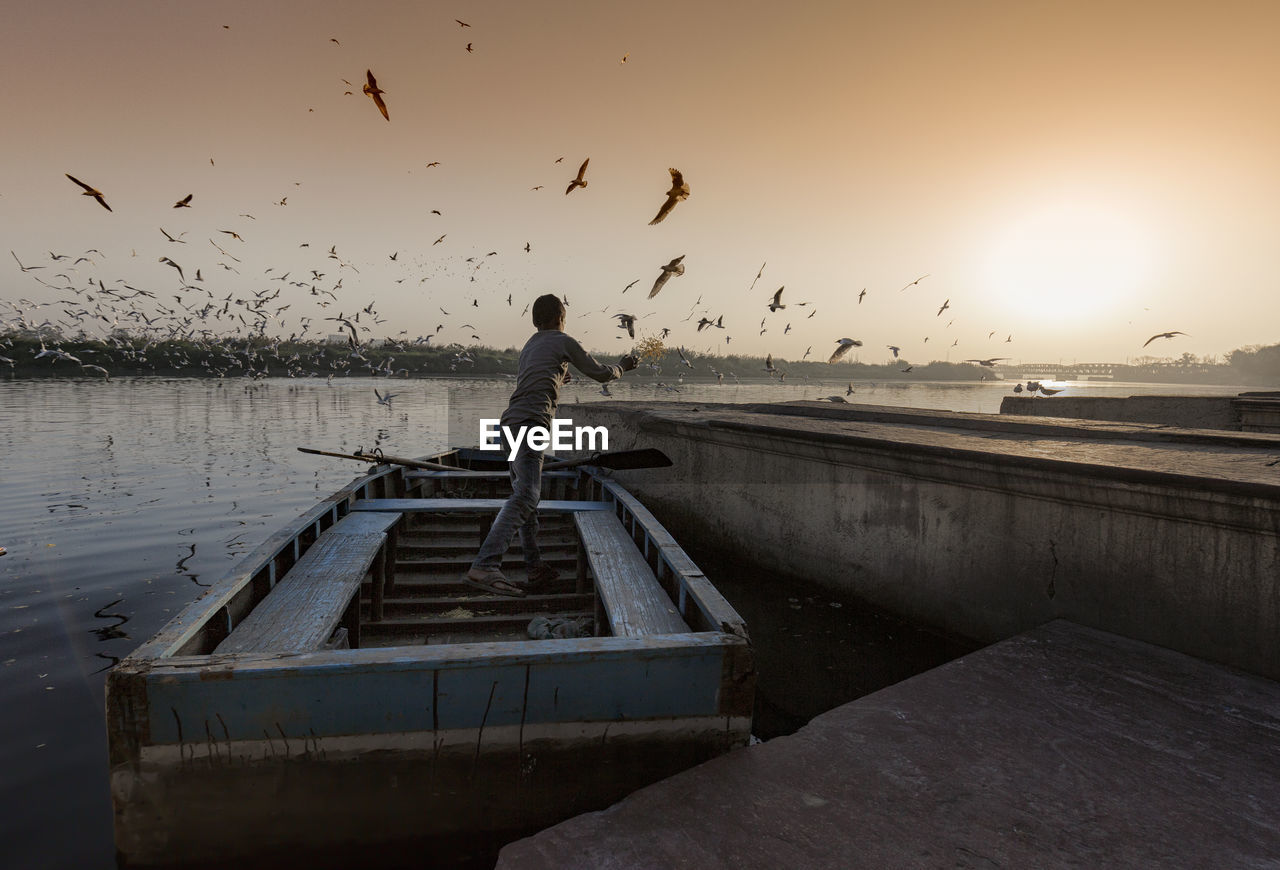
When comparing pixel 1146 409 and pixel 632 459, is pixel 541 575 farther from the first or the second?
pixel 1146 409

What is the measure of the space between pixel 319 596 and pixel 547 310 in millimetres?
2707

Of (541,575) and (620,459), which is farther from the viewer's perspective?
(620,459)

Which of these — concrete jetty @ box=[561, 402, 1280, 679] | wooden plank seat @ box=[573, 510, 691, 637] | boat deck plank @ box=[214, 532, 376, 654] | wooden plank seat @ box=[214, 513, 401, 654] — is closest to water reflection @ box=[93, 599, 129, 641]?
wooden plank seat @ box=[214, 513, 401, 654]

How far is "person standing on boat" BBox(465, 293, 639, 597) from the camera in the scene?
4789 mm

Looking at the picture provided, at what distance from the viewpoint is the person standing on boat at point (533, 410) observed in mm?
4789

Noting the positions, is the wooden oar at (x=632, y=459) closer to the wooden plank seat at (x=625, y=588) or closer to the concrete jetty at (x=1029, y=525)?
the wooden plank seat at (x=625, y=588)

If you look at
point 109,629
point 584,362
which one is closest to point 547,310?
point 584,362

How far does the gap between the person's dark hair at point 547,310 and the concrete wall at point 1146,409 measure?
1279cm

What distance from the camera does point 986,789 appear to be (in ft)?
7.77

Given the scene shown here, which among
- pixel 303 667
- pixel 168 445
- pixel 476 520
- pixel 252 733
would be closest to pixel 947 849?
pixel 303 667

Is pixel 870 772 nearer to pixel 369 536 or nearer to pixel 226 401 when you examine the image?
pixel 369 536

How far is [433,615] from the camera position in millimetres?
5266

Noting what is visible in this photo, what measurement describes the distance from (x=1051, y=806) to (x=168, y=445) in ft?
82.3

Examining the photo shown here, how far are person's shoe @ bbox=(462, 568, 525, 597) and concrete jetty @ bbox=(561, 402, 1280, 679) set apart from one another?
324cm
